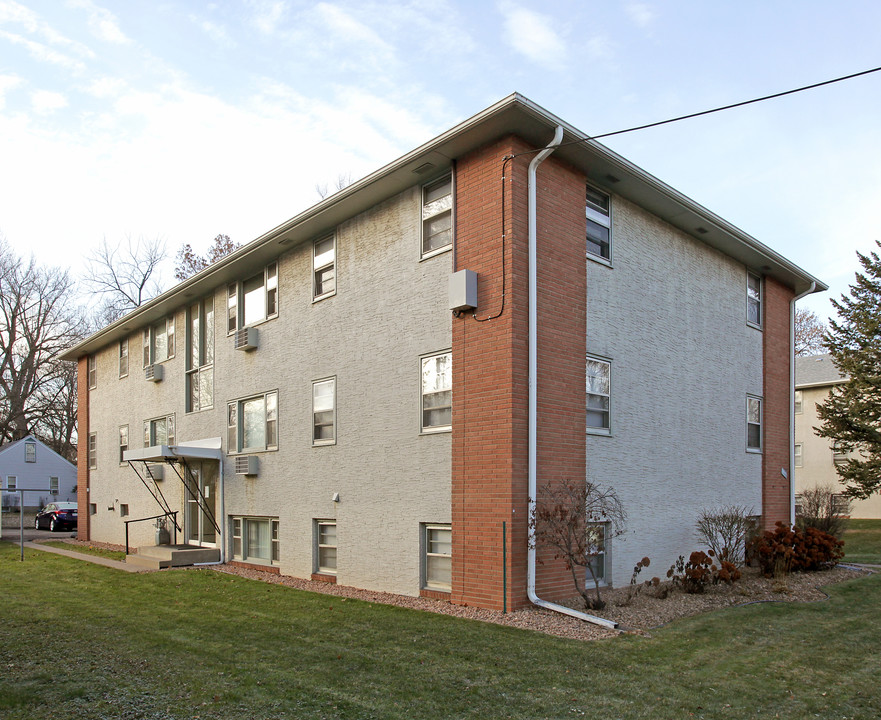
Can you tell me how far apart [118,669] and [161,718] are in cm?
163

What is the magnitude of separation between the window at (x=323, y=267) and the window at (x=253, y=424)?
2489mm

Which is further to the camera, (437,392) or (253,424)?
(253,424)

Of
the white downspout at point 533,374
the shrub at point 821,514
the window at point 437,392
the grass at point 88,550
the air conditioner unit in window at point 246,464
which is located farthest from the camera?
the grass at point 88,550

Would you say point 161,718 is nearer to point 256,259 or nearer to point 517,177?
point 517,177

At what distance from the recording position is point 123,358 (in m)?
23.4

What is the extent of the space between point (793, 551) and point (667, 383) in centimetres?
415

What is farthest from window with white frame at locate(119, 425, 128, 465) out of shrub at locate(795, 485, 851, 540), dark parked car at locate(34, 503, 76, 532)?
shrub at locate(795, 485, 851, 540)

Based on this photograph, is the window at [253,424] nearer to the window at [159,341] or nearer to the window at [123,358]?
the window at [159,341]

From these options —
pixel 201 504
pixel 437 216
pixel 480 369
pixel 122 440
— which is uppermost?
pixel 437 216

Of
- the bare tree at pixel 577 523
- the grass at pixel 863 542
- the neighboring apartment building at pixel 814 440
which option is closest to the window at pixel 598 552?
the bare tree at pixel 577 523

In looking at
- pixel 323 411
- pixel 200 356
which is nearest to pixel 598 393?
pixel 323 411

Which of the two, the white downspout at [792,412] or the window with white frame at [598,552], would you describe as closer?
Result: the window with white frame at [598,552]

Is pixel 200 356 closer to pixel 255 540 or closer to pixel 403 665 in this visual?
pixel 255 540

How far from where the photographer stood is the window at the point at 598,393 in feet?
38.6
